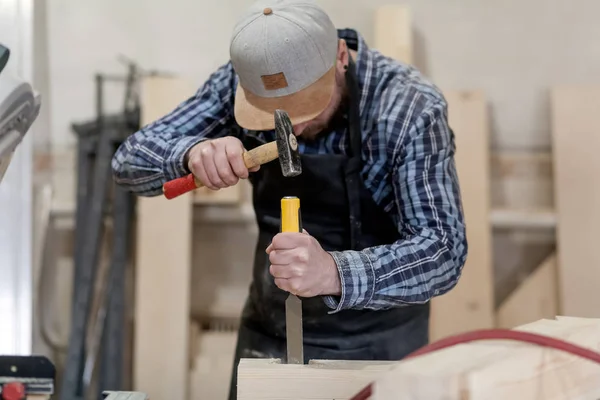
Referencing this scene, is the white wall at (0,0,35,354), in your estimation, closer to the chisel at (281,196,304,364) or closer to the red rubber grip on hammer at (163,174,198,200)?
the red rubber grip on hammer at (163,174,198,200)

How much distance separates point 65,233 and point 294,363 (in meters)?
1.37

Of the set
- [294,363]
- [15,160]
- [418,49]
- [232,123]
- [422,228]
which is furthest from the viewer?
[418,49]

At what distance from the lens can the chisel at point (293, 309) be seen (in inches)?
36.4

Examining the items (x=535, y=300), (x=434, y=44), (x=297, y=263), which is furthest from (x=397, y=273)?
(x=434, y=44)

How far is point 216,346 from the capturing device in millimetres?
1951

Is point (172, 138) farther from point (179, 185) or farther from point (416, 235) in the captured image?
point (416, 235)

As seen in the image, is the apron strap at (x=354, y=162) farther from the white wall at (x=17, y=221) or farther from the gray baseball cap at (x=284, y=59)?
the white wall at (x=17, y=221)

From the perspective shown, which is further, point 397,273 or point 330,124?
point 330,124

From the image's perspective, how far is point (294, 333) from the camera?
96cm

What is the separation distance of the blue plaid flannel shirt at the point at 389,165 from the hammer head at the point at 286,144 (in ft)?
0.52

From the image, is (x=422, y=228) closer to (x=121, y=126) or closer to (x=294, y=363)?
(x=294, y=363)

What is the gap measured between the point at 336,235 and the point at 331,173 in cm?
12

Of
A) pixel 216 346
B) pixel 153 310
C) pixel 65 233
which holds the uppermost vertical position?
pixel 65 233

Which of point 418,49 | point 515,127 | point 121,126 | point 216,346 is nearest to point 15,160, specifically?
point 121,126
